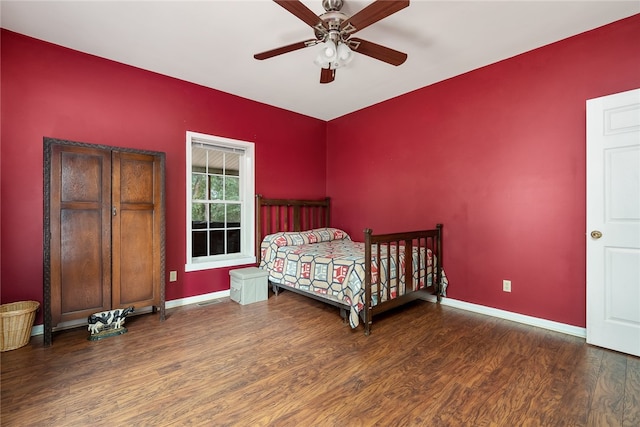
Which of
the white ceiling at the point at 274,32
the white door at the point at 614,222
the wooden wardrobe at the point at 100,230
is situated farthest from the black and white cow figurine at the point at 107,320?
the white door at the point at 614,222

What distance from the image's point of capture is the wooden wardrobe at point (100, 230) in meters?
2.42

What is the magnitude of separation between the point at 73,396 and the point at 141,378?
345 mm

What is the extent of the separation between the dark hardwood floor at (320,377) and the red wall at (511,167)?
54 centimetres

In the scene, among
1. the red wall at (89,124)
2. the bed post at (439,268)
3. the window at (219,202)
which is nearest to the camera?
the red wall at (89,124)

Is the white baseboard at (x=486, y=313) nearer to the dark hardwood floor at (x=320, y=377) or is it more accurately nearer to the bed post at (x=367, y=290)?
the dark hardwood floor at (x=320, y=377)

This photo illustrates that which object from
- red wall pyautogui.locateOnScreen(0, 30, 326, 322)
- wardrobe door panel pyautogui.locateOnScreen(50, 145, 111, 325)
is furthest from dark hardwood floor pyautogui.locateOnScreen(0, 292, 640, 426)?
red wall pyautogui.locateOnScreen(0, 30, 326, 322)

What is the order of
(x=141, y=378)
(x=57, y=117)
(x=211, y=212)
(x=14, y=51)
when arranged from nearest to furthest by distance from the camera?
(x=141, y=378), (x=14, y=51), (x=57, y=117), (x=211, y=212)

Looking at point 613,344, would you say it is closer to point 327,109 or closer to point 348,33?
point 348,33

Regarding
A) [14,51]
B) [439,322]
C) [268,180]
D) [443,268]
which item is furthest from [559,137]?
[14,51]

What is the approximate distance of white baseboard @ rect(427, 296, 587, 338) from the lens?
259 centimetres

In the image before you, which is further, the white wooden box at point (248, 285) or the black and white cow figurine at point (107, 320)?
the white wooden box at point (248, 285)

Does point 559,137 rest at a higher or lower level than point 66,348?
higher

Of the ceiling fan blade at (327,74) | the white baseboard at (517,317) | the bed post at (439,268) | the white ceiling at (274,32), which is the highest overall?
the white ceiling at (274,32)

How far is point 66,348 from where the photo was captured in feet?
7.75
